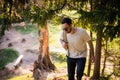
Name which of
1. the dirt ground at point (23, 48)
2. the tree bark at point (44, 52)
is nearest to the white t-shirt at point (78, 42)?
the dirt ground at point (23, 48)

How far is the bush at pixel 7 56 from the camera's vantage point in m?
18.6

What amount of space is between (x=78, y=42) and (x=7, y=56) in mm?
14741

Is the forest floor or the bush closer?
the forest floor

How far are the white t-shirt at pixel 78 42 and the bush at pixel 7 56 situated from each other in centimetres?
1260

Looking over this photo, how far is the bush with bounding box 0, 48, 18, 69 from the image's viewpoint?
18617 mm

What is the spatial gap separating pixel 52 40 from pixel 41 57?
28.8ft

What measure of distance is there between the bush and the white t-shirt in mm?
12603

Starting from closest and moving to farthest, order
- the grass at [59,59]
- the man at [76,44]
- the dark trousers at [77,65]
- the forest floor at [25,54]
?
the man at [76,44]
the dark trousers at [77,65]
the forest floor at [25,54]
the grass at [59,59]

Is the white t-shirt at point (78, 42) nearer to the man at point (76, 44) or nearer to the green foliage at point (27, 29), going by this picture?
the man at point (76, 44)

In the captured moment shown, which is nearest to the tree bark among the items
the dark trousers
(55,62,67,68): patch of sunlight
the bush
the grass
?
(55,62,67,68): patch of sunlight

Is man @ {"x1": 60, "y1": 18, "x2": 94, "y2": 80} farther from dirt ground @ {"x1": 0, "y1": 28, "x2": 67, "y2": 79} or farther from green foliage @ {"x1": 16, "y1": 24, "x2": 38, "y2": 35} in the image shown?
green foliage @ {"x1": 16, "y1": 24, "x2": 38, "y2": 35}

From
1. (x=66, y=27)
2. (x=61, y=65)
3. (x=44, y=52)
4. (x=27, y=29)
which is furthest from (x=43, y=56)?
(x=27, y=29)

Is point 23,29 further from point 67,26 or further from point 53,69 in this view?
point 67,26

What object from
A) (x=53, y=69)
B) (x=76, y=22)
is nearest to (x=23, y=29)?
(x=53, y=69)
